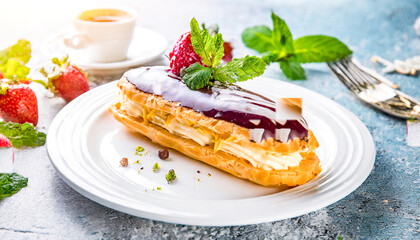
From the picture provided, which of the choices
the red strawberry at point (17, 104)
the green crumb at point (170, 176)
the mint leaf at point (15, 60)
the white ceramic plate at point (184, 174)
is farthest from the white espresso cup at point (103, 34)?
the green crumb at point (170, 176)

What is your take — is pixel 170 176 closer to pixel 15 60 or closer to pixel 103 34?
pixel 15 60

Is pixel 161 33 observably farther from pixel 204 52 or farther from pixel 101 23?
pixel 204 52

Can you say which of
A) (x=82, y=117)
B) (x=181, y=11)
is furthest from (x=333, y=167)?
(x=181, y=11)

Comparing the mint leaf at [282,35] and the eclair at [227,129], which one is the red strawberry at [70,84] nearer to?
the eclair at [227,129]

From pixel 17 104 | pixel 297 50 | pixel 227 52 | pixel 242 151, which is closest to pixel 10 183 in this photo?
pixel 17 104

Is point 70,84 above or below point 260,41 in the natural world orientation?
below

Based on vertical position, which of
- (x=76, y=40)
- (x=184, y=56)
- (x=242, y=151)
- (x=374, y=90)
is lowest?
(x=76, y=40)

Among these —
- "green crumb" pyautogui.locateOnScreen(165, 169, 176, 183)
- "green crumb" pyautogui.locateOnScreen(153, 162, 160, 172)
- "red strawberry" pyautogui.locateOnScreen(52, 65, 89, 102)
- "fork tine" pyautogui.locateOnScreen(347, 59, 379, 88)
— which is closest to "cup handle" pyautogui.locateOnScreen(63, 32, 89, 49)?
"red strawberry" pyautogui.locateOnScreen(52, 65, 89, 102)
